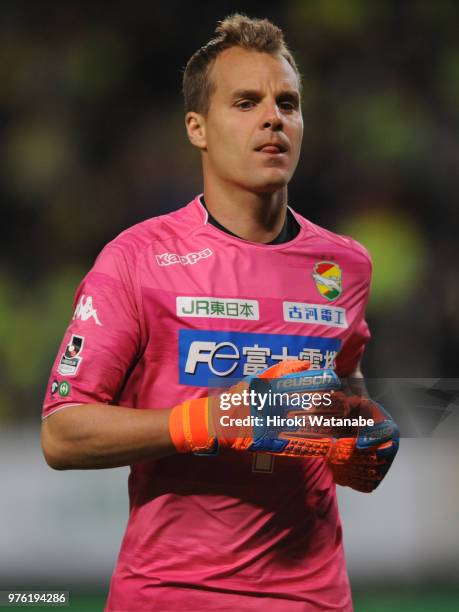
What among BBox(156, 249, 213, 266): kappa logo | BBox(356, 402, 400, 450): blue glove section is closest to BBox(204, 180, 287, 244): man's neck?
BBox(156, 249, 213, 266): kappa logo

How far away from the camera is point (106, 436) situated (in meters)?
1.91

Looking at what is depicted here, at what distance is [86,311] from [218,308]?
314mm

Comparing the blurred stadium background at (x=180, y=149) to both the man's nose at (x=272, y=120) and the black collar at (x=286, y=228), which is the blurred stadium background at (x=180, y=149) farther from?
the man's nose at (x=272, y=120)

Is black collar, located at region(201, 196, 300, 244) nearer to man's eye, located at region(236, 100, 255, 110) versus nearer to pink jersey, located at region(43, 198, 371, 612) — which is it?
pink jersey, located at region(43, 198, 371, 612)

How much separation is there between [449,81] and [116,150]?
92.7 inches

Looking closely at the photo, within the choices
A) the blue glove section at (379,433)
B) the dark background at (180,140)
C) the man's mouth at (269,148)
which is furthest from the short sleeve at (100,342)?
the dark background at (180,140)

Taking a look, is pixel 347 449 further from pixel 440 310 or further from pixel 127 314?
pixel 440 310

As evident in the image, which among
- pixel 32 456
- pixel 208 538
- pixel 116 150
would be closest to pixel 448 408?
pixel 208 538

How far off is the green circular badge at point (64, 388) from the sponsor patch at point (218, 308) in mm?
303

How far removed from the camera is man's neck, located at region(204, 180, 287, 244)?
2.27 metres

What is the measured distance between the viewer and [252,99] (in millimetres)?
2232

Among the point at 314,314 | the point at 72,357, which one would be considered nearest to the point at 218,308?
the point at 314,314

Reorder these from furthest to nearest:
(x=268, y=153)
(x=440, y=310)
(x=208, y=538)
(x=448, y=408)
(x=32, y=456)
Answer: (x=440, y=310) → (x=32, y=456) → (x=448, y=408) → (x=268, y=153) → (x=208, y=538)

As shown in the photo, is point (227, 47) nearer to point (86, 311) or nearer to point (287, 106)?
point (287, 106)
